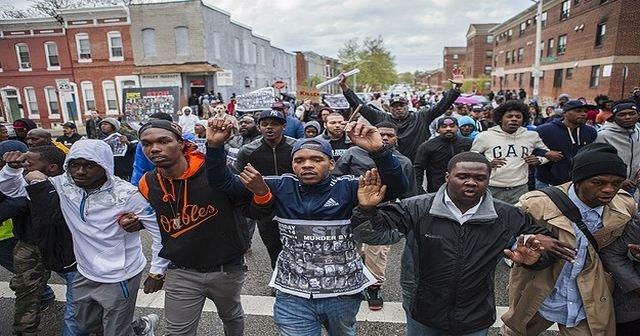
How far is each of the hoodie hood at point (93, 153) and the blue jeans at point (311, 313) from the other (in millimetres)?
1586

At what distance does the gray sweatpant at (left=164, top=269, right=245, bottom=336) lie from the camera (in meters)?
2.67

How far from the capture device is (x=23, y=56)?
27.5m

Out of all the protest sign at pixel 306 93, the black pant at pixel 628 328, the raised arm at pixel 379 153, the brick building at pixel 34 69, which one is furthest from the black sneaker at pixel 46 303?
the brick building at pixel 34 69

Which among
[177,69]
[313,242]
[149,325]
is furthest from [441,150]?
[177,69]

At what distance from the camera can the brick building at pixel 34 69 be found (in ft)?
87.5

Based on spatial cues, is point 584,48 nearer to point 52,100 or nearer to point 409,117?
point 409,117

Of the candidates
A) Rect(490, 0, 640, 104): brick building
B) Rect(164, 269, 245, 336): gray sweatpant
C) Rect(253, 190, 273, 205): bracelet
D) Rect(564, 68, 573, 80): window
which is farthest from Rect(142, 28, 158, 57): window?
Rect(564, 68, 573, 80): window

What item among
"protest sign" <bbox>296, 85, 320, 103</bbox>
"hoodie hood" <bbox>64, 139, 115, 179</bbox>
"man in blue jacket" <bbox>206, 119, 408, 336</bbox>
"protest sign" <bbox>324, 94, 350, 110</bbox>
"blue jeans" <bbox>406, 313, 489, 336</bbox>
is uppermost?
"protest sign" <bbox>296, 85, 320, 103</bbox>

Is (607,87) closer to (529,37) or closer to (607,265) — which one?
(529,37)

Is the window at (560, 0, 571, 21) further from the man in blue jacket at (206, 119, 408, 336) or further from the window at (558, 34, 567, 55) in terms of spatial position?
the man in blue jacket at (206, 119, 408, 336)

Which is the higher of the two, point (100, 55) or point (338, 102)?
point (100, 55)

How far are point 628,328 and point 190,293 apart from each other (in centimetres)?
300

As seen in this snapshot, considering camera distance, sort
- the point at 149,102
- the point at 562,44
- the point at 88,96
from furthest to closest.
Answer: the point at 562,44
the point at 88,96
the point at 149,102

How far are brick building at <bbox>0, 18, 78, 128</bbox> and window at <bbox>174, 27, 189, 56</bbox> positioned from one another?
8349 millimetres
